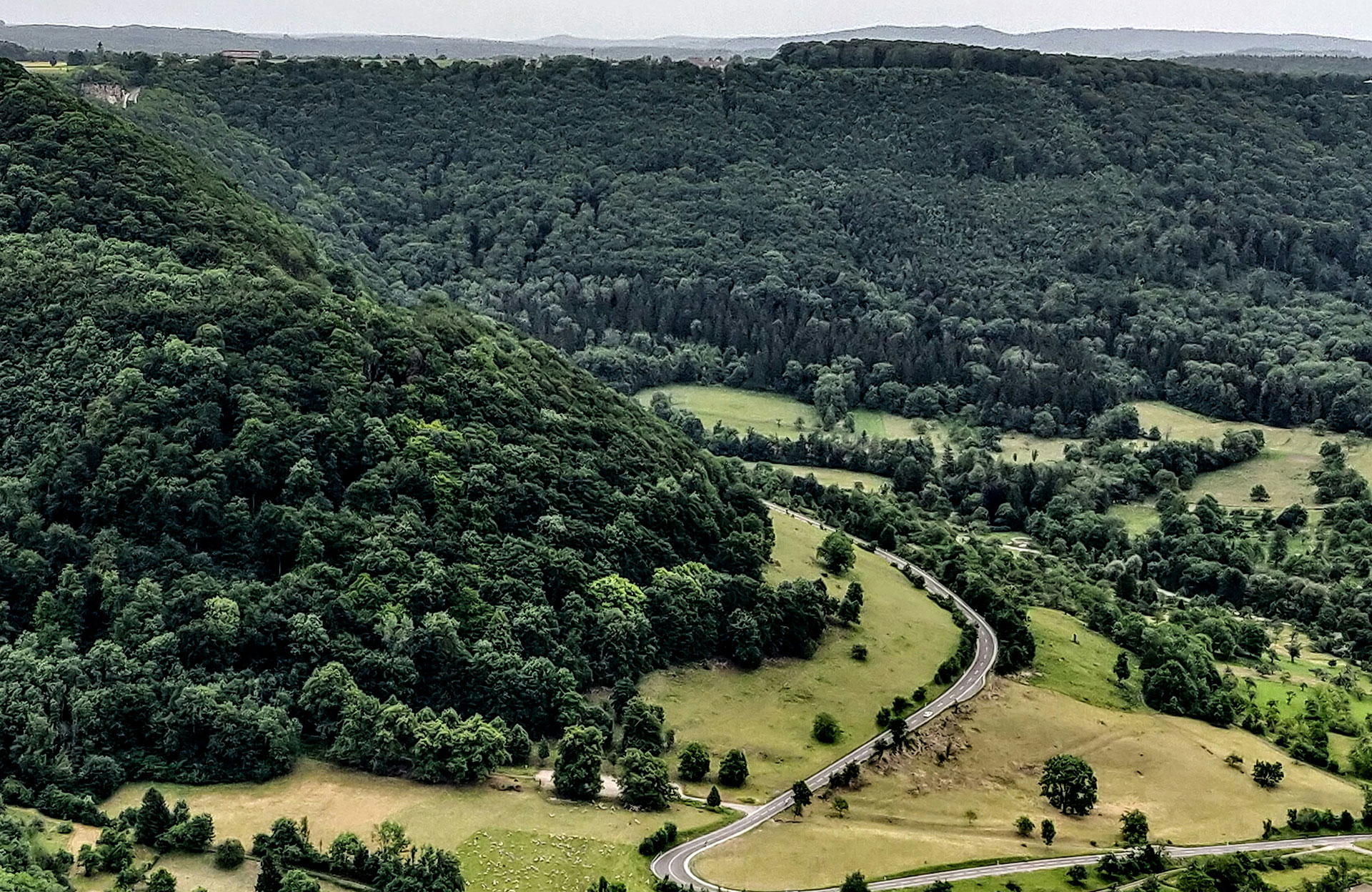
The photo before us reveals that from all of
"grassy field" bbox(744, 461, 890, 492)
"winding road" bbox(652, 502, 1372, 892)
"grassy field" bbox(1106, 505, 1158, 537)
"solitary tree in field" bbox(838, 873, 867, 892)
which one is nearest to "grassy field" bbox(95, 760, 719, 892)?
"winding road" bbox(652, 502, 1372, 892)

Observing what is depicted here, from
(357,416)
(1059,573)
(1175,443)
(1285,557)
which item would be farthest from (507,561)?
(1175,443)

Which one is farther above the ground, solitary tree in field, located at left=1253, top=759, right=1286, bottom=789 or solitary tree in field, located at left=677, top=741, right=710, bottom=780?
solitary tree in field, located at left=677, top=741, right=710, bottom=780

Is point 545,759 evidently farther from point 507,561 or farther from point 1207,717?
point 1207,717

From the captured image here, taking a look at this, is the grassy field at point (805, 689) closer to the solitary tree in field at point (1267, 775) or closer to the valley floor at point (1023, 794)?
the valley floor at point (1023, 794)

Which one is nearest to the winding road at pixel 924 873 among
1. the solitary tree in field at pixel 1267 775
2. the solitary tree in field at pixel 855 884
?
the solitary tree in field at pixel 855 884

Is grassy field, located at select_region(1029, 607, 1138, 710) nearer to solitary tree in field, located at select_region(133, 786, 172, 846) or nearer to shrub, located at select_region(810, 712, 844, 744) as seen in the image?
shrub, located at select_region(810, 712, 844, 744)
